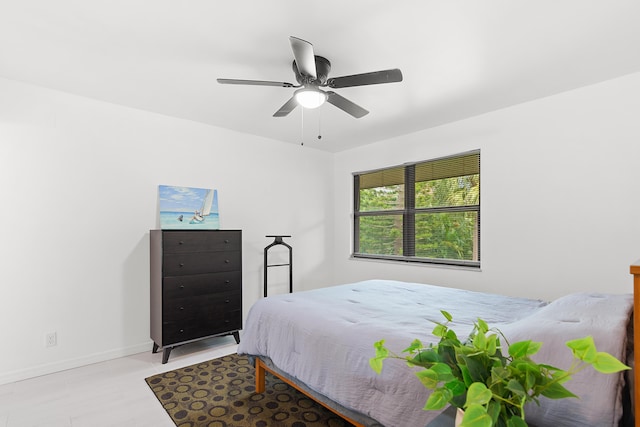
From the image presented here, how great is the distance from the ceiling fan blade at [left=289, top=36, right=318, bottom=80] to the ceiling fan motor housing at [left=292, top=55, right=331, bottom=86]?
0.34 feet

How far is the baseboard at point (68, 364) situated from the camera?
269 centimetres

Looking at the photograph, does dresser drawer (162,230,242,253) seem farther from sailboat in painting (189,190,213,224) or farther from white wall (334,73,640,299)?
white wall (334,73,640,299)

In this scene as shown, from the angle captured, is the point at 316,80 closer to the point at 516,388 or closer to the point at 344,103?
the point at 344,103

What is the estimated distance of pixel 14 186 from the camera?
275cm

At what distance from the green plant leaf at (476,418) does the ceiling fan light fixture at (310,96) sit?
2065 mm

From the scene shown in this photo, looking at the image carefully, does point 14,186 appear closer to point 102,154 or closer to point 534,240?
point 102,154

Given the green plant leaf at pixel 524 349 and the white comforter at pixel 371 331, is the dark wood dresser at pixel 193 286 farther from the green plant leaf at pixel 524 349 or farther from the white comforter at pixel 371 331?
the green plant leaf at pixel 524 349

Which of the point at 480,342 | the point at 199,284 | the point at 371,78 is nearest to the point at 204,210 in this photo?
the point at 199,284

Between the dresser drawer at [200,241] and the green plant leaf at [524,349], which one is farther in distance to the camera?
the dresser drawer at [200,241]

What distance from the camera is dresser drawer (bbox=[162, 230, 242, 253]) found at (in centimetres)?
313

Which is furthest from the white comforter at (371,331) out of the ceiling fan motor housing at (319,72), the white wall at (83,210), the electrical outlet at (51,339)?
the electrical outlet at (51,339)

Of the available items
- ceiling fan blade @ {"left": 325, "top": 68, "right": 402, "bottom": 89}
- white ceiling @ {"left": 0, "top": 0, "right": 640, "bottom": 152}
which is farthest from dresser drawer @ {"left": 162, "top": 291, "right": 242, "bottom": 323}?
ceiling fan blade @ {"left": 325, "top": 68, "right": 402, "bottom": 89}

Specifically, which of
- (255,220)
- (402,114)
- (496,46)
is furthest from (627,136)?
(255,220)

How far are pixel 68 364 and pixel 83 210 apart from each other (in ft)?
4.57
